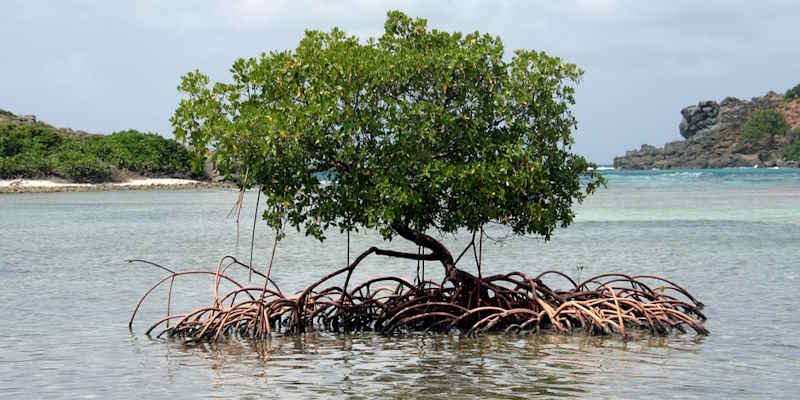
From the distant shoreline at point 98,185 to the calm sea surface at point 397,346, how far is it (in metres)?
74.5

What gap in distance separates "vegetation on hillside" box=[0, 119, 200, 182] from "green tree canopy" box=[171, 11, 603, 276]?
10447cm

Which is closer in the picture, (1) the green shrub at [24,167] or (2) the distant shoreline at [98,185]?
(2) the distant shoreline at [98,185]

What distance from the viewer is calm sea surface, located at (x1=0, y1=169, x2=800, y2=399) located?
13375 mm

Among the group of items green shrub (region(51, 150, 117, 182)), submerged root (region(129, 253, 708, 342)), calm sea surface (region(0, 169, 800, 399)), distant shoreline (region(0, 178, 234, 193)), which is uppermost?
green shrub (region(51, 150, 117, 182))

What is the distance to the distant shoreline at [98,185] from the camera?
110312 millimetres

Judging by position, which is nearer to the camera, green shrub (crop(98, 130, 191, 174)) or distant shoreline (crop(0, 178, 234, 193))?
distant shoreline (crop(0, 178, 234, 193))

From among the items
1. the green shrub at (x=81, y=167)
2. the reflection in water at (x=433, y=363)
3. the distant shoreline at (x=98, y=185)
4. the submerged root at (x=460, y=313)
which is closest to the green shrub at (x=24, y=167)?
the distant shoreline at (x=98, y=185)

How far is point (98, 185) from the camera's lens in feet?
390

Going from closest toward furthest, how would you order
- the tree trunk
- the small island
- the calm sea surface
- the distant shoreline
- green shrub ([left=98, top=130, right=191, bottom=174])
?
1. the calm sea surface
2. the tree trunk
3. the distant shoreline
4. the small island
5. green shrub ([left=98, top=130, right=191, bottom=174])

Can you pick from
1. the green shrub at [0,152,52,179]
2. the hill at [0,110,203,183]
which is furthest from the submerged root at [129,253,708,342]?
the hill at [0,110,203,183]

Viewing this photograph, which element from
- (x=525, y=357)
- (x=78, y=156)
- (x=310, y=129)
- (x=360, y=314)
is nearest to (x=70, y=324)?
(x=360, y=314)

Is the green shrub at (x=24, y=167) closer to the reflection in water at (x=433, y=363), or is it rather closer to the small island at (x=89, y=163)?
the small island at (x=89, y=163)

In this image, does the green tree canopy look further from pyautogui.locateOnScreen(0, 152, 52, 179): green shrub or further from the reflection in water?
pyautogui.locateOnScreen(0, 152, 52, 179): green shrub

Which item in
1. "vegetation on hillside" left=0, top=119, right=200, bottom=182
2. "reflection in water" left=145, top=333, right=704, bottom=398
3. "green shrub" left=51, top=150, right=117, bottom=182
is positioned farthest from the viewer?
"green shrub" left=51, top=150, right=117, bottom=182
